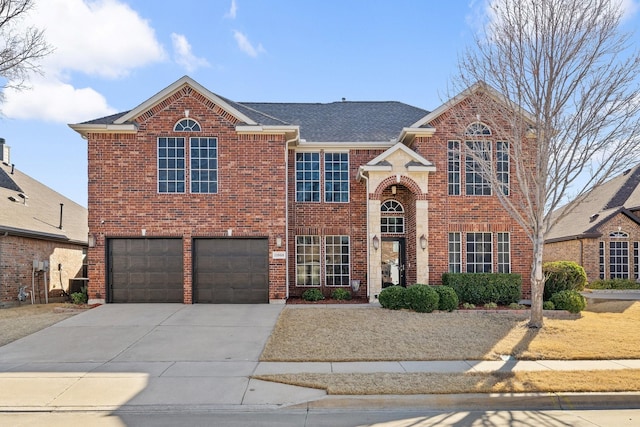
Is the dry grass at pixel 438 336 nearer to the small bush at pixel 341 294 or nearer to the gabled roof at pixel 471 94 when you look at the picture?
the small bush at pixel 341 294

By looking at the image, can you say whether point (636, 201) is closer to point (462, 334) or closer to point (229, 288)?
point (462, 334)

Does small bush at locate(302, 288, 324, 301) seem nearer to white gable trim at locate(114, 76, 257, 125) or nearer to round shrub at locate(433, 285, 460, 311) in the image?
round shrub at locate(433, 285, 460, 311)

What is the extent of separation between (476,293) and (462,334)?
4.16 meters

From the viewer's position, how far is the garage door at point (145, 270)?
1488 cm

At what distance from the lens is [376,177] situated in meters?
15.6

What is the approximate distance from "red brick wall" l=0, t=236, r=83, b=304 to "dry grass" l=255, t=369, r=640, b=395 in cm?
1242

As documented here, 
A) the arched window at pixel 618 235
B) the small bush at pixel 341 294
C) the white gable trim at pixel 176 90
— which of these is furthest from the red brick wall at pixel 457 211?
the arched window at pixel 618 235

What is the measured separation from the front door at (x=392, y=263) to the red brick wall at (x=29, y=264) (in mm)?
12934

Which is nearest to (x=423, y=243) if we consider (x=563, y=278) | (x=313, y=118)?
(x=563, y=278)

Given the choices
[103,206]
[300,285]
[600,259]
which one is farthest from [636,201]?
[103,206]

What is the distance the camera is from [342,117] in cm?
1958

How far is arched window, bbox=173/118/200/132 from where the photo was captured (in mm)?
15109

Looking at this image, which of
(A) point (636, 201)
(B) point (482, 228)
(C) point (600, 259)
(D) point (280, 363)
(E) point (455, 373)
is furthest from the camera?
(A) point (636, 201)

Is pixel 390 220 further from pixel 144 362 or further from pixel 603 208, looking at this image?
pixel 603 208
